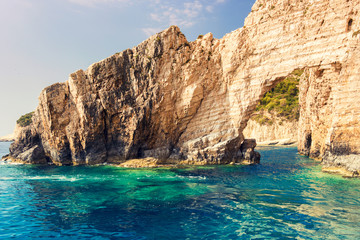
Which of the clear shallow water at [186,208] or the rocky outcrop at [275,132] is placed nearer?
the clear shallow water at [186,208]

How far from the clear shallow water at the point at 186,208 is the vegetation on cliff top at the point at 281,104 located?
56.6 meters

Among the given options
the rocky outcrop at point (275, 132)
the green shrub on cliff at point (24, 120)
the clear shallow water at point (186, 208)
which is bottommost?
the clear shallow water at point (186, 208)

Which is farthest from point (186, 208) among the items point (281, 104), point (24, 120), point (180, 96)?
point (24, 120)

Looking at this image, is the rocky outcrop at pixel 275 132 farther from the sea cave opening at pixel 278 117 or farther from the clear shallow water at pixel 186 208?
the clear shallow water at pixel 186 208

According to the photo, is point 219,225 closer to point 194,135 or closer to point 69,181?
point 69,181

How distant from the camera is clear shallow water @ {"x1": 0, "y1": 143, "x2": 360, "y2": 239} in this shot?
36.3ft

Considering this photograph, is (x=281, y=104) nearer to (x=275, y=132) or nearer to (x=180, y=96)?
(x=275, y=132)

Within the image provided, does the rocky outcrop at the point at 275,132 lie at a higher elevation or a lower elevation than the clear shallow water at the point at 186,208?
higher

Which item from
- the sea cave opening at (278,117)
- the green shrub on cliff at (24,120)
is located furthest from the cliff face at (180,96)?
the green shrub on cliff at (24,120)

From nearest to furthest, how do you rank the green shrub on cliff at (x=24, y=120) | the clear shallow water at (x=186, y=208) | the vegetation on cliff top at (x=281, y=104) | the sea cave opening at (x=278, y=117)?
the clear shallow water at (x=186, y=208)
the green shrub on cliff at (x=24, y=120)
the sea cave opening at (x=278, y=117)
the vegetation on cliff top at (x=281, y=104)

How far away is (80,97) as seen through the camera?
119 ft

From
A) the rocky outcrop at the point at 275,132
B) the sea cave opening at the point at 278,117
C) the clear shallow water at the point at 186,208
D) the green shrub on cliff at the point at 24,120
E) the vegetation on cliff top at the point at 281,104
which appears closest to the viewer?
the clear shallow water at the point at 186,208

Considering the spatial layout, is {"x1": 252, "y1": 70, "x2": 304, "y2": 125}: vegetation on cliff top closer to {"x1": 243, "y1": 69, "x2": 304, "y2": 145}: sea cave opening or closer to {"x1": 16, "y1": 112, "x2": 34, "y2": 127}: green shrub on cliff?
{"x1": 243, "y1": 69, "x2": 304, "y2": 145}: sea cave opening

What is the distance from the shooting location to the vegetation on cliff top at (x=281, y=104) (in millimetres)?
74562
